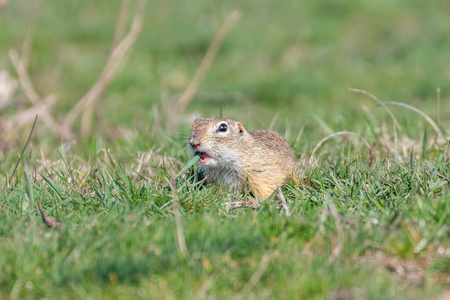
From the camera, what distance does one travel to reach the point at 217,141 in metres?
3.91

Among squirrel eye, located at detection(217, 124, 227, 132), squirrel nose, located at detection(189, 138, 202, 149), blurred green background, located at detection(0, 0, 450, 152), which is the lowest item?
blurred green background, located at detection(0, 0, 450, 152)

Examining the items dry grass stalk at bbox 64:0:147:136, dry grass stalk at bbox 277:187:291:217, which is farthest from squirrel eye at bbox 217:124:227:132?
dry grass stalk at bbox 64:0:147:136

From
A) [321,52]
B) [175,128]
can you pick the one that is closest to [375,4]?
[321,52]

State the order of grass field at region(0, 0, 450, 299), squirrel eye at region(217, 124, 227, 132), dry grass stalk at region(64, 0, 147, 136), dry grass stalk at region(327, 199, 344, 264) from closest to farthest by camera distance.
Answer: grass field at region(0, 0, 450, 299)
dry grass stalk at region(327, 199, 344, 264)
squirrel eye at region(217, 124, 227, 132)
dry grass stalk at region(64, 0, 147, 136)

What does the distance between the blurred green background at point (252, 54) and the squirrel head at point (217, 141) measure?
3492 millimetres

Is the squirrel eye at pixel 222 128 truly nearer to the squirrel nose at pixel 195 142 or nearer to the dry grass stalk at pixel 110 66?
the squirrel nose at pixel 195 142

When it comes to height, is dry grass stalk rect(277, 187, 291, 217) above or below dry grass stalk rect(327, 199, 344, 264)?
below

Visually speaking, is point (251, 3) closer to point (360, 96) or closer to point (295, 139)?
point (360, 96)

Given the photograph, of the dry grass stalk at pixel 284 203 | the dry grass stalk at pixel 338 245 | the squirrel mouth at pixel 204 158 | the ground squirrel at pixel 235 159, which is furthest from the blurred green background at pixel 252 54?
the dry grass stalk at pixel 338 245

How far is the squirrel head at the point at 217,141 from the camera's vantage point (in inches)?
151

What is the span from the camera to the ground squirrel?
12.7 feet

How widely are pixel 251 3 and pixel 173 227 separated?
30.8ft

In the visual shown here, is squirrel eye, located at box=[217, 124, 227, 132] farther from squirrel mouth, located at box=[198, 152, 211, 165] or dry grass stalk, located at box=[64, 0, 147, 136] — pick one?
dry grass stalk, located at box=[64, 0, 147, 136]

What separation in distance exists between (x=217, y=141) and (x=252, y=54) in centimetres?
657
